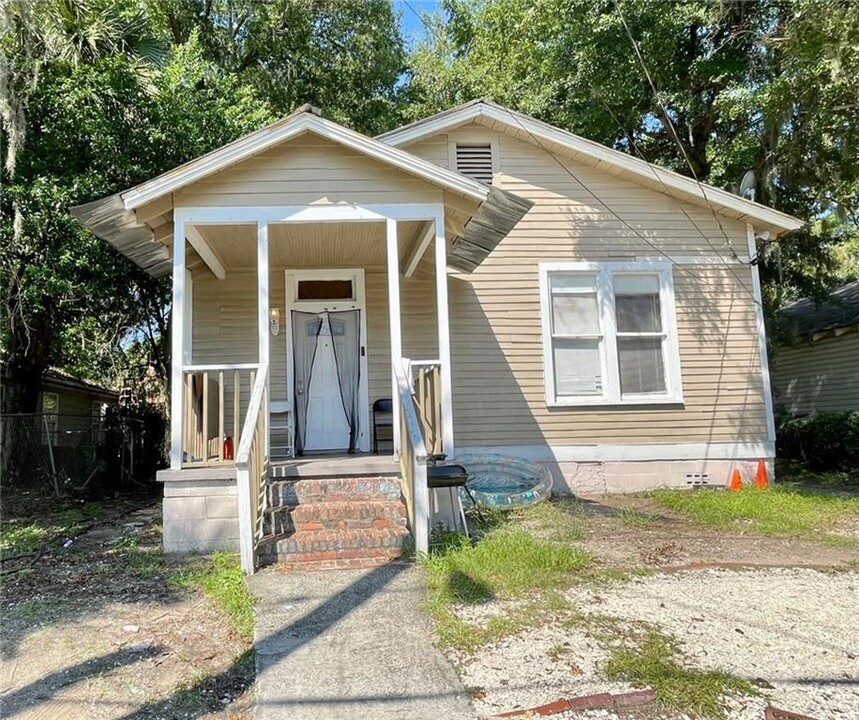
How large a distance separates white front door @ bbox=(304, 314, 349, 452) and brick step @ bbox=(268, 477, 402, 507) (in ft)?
8.09

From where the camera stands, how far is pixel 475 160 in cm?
905

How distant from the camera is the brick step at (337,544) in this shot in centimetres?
498

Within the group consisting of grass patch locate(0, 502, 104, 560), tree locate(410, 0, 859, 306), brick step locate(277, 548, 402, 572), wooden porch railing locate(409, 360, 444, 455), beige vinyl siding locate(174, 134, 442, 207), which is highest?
tree locate(410, 0, 859, 306)

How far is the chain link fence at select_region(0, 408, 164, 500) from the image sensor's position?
32.2 feet

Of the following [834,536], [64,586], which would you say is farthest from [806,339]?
[64,586]

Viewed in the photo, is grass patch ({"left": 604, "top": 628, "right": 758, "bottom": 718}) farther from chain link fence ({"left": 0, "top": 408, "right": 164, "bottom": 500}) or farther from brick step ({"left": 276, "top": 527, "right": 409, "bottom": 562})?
chain link fence ({"left": 0, "top": 408, "right": 164, "bottom": 500})

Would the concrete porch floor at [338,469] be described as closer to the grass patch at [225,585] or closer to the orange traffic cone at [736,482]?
the grass patch at [225,585]

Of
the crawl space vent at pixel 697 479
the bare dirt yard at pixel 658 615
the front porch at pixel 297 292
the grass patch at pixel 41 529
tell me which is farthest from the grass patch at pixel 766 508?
the grass patch at pixel 41 529

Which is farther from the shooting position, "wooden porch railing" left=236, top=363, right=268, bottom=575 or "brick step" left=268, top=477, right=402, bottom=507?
"brick step" left=268, top=477, right=402, bottom=507

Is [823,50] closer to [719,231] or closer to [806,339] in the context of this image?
[719,231]

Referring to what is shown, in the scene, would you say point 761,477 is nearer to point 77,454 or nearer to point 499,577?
point 499,577

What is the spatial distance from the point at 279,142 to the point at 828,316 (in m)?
13.1

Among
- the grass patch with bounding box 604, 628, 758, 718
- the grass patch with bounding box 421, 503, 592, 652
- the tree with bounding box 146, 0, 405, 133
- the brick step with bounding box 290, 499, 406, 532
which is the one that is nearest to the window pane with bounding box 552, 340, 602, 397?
the grass patch with bounding box 421, 503, 592, 652

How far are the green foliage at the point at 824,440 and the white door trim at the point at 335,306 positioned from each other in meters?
8.17
